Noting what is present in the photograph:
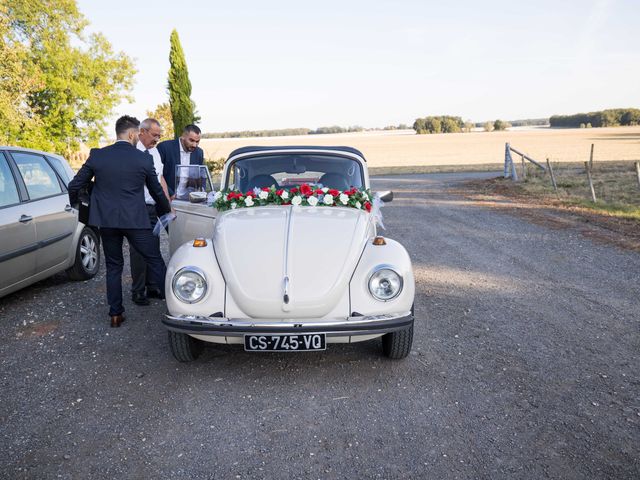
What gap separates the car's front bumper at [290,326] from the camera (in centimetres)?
342

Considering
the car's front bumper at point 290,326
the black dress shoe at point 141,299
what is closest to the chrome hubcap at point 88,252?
the black dress shoe at point 141,299

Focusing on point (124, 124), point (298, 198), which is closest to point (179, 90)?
point (124, 124)

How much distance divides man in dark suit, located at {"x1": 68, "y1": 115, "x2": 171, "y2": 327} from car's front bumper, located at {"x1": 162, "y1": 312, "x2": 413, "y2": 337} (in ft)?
5.37

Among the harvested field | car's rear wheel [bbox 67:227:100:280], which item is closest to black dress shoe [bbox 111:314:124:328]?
car's rear wheel [bbox 67:227:100:280]

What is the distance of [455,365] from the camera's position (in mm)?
3914

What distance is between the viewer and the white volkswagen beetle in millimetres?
3463

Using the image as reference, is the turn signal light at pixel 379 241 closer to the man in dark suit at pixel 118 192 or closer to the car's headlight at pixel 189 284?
the car's headlight at pixel 189 284

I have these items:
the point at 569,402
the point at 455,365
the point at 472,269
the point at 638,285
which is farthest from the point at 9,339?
the point at 638,285

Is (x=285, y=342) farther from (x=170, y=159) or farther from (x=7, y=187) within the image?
(x=7, y=187)

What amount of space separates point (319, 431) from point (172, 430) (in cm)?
90

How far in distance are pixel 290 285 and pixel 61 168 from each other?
4495 mm

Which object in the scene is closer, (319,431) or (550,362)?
(319,431)

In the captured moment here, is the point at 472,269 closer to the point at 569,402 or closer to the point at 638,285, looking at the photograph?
the point at 638,285

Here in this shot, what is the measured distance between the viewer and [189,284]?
144 inches
